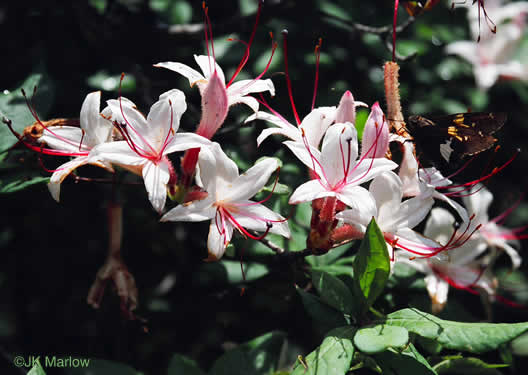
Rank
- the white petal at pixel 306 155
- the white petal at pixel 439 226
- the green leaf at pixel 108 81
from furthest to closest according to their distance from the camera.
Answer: the green leaf at pixel 108 81 < the white petal at pixel 439 226 < the white petal at pixel 306 155

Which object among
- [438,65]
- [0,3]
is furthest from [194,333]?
[438,65]

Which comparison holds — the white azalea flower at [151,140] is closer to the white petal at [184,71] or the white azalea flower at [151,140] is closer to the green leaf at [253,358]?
the white petal at [184,71]

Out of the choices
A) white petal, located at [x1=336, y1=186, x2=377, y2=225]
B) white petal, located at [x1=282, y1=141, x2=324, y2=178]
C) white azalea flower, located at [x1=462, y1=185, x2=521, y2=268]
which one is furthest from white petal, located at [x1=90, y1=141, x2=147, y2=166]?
white azalea flower, located at [x1=462, y1=185, x2=521, y2=268]

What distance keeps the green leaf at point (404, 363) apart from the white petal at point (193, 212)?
1.72ft

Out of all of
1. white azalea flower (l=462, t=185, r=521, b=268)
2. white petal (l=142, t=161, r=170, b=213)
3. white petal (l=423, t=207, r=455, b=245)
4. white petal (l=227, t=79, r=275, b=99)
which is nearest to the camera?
white petal (l=142, t=161, r=170, b=213)

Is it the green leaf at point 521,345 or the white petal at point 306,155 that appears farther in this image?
the green leaf at point 521,345

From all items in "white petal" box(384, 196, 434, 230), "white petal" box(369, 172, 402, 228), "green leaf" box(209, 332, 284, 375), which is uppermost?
"white petal" box(369, 172, 402, 228)

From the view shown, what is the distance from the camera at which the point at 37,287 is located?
218 centimetres

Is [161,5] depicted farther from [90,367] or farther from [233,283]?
[90,367]

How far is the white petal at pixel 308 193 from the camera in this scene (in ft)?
3.83

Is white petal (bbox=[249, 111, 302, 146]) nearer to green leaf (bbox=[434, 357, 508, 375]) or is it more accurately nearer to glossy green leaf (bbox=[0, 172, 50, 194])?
glossy green leaf (bbox=[0, 172, 50, 194])

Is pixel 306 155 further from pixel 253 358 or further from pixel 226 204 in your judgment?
pixel 253 358

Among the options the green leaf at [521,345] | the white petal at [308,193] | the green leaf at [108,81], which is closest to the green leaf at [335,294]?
the white petal at [308,193]

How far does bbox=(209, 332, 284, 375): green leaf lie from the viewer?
1483 mm
